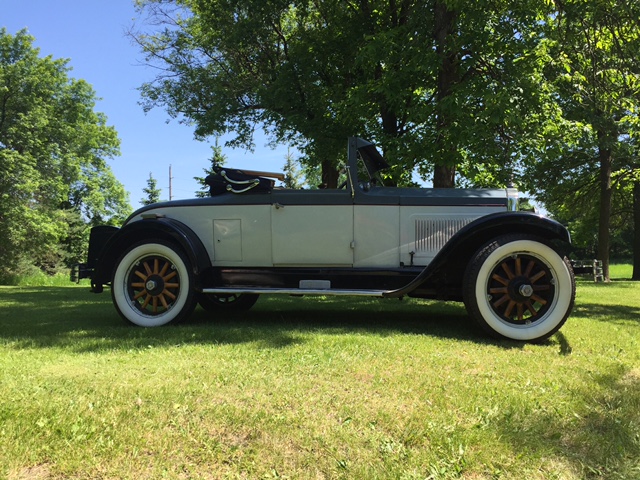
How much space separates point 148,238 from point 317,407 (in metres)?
3.38

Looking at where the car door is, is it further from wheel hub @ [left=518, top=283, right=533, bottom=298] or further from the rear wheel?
wheel hub @ [left=518, top=283, right=533, bottom=298]

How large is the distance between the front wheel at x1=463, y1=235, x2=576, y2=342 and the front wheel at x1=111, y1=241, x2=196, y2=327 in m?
3.04

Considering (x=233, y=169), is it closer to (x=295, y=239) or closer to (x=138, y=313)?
(x=295, y=239)

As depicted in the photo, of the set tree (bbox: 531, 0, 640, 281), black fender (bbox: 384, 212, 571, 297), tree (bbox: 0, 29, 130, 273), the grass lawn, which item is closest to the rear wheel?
the grass lawn

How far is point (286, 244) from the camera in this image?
4922 millimetres

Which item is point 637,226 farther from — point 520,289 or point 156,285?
point 156,285

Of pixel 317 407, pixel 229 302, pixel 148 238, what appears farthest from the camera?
pixel 229 302

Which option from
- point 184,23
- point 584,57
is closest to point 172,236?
point 584,57

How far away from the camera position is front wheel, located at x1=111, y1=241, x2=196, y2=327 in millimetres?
4820

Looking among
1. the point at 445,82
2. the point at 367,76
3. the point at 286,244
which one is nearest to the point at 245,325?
the point at 286,244

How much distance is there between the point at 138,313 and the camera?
491cm

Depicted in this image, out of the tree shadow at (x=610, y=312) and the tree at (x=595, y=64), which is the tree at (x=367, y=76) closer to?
the tree at (x=595, y=64)

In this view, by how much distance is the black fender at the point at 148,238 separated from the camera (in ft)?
15.7

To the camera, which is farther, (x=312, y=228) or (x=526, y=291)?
(x=312, y=228)
